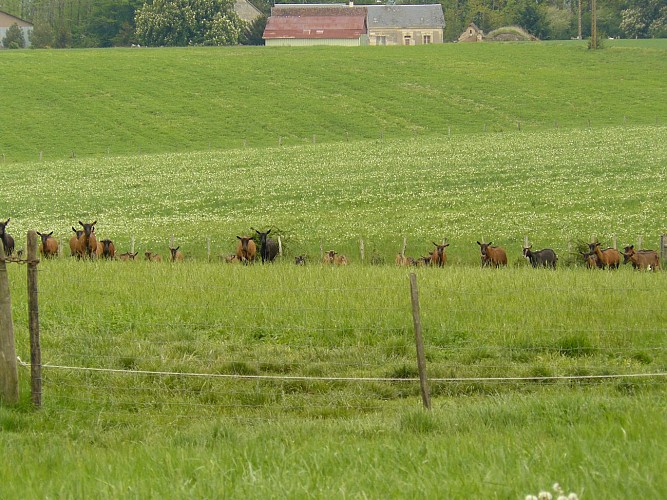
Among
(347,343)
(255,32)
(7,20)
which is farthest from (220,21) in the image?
(347,343)

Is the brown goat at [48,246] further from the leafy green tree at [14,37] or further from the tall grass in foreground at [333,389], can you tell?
the leafy green tree at [14,37]

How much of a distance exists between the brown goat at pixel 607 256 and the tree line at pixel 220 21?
308 feet

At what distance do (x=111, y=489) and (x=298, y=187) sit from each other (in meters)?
35.3

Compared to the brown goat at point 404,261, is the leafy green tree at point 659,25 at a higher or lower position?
higher

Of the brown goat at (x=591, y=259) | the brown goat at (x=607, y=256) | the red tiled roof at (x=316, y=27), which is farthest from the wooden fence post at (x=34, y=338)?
the red tiled roof at (x=316, y=27)

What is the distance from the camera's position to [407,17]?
13412 centimetres

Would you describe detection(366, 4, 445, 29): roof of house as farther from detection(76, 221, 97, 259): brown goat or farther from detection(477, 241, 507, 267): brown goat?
detection(76, 221, 97, 259): brown goat

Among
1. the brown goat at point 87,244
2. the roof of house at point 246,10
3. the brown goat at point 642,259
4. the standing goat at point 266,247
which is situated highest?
the roof of house at point 246,10

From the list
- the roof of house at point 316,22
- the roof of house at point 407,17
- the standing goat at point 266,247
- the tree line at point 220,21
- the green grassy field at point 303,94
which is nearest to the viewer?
the standing goat at point 266,247

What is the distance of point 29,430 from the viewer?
9.63 meters

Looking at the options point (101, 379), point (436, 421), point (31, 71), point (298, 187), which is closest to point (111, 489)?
point (436, 421)

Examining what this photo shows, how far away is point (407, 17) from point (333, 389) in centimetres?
12782

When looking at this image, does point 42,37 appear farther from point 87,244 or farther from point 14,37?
point 87,244

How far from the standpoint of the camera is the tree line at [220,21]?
381ft
